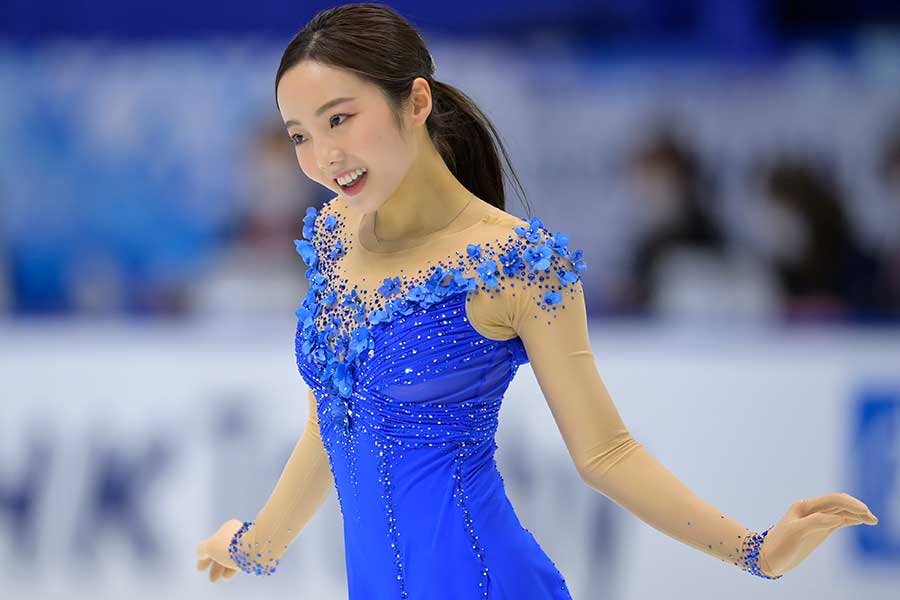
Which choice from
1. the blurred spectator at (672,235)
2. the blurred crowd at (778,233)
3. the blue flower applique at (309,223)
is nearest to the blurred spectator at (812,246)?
the blurred crowd at (778,233)

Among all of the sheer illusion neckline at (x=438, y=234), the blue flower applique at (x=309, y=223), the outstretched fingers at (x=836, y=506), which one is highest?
the blue flower applique at (x=309, y=223)

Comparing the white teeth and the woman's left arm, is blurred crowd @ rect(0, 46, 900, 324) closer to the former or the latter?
the woman's left arm

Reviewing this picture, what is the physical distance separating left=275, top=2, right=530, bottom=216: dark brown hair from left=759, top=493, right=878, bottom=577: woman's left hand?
2.48 feet

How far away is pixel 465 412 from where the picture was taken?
1.90 meters

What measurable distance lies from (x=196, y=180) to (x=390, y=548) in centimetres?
369

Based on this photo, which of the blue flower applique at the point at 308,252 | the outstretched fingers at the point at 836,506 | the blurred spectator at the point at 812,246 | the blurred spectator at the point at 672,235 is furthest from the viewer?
the blurred spectator at the point at 672,235

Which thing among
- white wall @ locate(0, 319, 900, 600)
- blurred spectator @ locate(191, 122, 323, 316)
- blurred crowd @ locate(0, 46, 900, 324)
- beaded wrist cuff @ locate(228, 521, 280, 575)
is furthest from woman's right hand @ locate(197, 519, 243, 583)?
blurred spectator @ locate(191, 122, 323, 316)

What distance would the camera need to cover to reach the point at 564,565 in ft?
12.8

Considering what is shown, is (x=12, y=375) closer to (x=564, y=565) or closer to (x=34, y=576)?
(x=34, y=576)

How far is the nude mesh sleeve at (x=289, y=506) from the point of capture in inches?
86.9

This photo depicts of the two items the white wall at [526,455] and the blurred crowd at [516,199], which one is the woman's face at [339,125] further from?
the blurred crowd at [516,199]

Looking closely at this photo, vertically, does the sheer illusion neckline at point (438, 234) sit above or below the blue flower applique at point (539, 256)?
above

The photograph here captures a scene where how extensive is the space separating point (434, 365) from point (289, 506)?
52 centimetres

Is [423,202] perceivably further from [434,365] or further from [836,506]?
[836,506]
